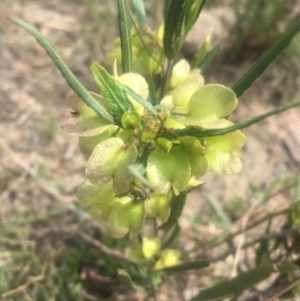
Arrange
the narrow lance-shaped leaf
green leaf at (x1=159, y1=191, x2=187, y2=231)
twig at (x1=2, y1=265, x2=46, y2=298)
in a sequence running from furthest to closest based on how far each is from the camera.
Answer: twig at (x1=2, y1=265, x2=46, y2=298) < green leaf at (x1=159, y1=191, x2=187, y2=231) < the narrow lance-shaped leaf

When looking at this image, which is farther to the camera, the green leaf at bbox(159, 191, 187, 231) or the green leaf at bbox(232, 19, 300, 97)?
the green leaf at bbox(159, 191, 187, 231)

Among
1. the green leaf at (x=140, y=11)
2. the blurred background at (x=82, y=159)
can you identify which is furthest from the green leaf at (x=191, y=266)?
the green leaf at (x=140, y=11)

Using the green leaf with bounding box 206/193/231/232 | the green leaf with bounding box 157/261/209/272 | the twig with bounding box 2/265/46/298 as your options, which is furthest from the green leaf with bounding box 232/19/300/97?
the twig with bounding box 2/265/46/298

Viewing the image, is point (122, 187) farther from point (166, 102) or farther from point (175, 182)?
point (166, 102)

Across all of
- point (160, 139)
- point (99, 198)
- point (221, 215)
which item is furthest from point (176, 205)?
point (221, 215)

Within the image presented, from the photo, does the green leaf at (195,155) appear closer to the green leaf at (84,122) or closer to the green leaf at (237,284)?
the green leaf at (84,122)

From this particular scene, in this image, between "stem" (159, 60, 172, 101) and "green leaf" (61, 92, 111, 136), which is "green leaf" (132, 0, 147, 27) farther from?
"green leaf" (61, 92, 111, 136)

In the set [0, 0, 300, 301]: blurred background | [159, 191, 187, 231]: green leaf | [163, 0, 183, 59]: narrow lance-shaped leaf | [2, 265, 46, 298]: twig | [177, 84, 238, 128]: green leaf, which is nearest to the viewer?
[177, 84, 238, 128]: green leaf

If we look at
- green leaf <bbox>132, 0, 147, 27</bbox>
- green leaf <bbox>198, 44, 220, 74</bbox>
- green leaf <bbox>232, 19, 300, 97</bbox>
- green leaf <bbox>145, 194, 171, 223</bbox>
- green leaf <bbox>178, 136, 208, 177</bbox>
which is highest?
green leaf <bbox>132, 0, 147, 27</bbox>
